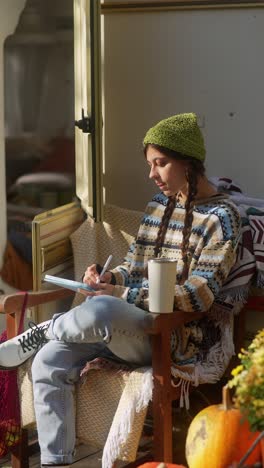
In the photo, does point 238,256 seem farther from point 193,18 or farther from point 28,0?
point 28,0

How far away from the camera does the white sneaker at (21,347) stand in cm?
399

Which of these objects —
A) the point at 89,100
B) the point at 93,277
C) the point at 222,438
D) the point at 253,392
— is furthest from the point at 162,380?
the point at 89,100

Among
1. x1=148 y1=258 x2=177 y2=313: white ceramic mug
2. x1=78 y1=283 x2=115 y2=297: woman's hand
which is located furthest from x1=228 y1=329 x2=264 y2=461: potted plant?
x1=78 y1=283 x2=115 y2=297: woman's hand

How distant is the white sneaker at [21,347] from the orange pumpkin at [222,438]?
1.20 meters

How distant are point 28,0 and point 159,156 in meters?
1.87

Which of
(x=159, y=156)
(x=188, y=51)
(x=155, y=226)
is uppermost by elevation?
(x=188, y=51)

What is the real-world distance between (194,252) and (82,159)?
2.78 ft

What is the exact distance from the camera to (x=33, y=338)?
13.2ft

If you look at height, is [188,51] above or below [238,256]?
above

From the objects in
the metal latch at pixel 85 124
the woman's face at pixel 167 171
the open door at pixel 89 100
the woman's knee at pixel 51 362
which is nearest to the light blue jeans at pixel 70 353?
the woman's knee at pixel 51 362

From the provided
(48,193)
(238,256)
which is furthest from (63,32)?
(238,256)

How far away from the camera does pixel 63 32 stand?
5.55 metres

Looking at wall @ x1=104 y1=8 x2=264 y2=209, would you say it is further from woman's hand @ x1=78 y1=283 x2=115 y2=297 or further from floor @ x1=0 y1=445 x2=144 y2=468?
floor @ x1=0 y1=445 x2=144 y2=468

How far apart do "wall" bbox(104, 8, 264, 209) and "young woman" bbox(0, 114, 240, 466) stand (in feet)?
1.55
